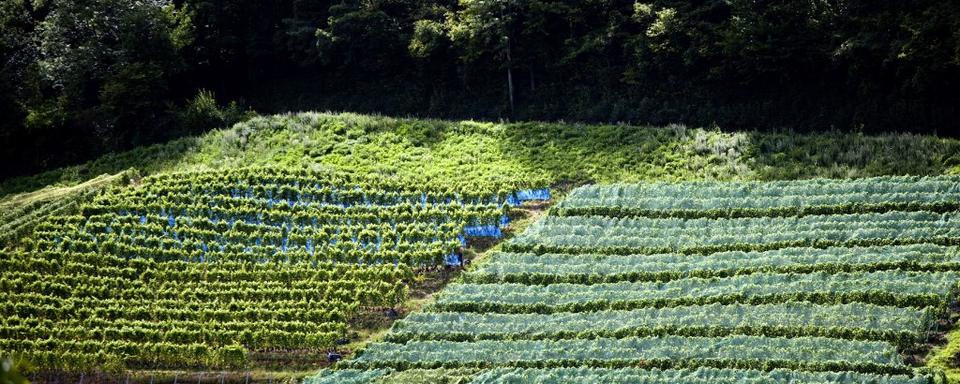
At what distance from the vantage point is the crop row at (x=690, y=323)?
34.2 metres

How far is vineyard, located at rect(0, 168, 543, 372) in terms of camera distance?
1532 inches

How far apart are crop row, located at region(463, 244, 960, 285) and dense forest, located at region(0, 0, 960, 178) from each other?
12.8 m

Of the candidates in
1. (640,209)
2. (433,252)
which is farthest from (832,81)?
(433,252)

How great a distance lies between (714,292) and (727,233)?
4.47 m

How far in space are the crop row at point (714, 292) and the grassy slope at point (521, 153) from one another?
8.97 meters

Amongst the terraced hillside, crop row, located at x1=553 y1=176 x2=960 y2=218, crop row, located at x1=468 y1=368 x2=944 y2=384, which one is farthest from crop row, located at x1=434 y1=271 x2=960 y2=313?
crop row, located at x1=553 y1=176 x2=960 y2=218

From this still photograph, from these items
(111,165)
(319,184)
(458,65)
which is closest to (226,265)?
(319,184)

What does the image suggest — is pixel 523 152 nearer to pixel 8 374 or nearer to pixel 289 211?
pixel 289 211

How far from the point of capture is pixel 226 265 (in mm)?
43938

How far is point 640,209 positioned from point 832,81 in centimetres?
1354

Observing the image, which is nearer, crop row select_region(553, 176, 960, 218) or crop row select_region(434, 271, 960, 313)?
crop row select_region(434, 271, 960, 313)

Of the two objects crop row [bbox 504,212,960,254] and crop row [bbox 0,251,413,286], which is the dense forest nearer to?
crop row [bbox 504,212,960,254]

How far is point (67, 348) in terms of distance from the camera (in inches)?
1545

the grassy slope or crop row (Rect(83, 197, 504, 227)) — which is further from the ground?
the grassy slope
